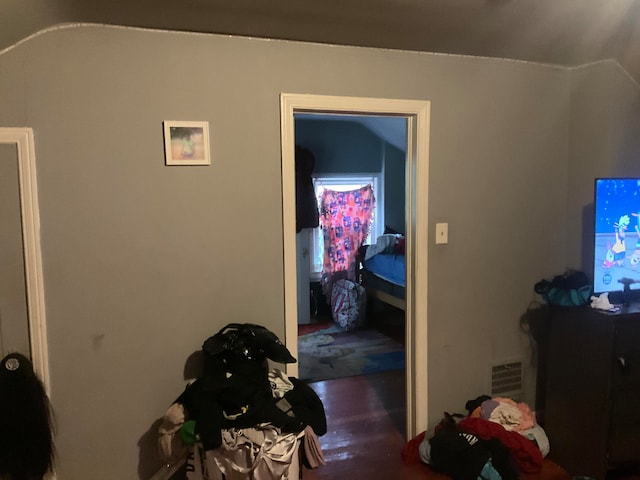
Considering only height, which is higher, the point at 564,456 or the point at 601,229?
the point at 601,229

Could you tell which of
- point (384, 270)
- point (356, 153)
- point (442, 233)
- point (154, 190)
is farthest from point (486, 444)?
point (356, 153)

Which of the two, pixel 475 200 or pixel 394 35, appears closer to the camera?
pixel 394 35

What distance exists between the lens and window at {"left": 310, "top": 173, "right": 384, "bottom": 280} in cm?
556

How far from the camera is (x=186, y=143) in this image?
7.18ft

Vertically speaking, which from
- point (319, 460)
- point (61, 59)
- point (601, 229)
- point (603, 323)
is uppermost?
point (61, 59)

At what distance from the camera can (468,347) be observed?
110 inches

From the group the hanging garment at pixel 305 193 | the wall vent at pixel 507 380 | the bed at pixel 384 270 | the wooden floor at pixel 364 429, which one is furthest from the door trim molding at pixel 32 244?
the hanging garment at pixel 305 193

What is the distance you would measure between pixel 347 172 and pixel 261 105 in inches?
130

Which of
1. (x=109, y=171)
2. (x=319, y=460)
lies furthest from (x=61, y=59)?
(x=319, y=460)

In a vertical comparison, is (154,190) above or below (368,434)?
above

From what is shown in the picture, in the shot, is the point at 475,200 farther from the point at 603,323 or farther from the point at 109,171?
the point at 109,171

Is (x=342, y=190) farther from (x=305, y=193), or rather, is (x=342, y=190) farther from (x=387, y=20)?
(x=387, y=20)

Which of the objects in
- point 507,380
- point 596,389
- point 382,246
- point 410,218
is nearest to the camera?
point 596,389

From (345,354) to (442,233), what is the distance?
6.82 ft
